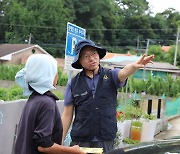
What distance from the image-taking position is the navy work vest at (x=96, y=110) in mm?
2969

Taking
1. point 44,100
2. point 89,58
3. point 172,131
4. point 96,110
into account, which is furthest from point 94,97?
point 172,131

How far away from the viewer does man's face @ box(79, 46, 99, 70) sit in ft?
10.1

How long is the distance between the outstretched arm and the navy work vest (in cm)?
11

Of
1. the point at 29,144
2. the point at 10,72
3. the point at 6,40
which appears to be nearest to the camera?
the point at 29,144

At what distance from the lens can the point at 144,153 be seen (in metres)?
2.39

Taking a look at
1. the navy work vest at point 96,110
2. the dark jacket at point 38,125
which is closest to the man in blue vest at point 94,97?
the navy work vest at point 96,110

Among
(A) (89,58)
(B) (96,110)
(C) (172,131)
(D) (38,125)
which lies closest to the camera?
(D) (38,125)

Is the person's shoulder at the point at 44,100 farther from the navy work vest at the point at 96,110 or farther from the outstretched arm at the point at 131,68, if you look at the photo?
the outstretched arm at the point at 131,68

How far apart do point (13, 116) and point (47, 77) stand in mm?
2133

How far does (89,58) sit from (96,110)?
481 mm

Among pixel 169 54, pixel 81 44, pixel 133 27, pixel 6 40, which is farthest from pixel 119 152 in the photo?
pixel 133 27

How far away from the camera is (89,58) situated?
3.09 meters

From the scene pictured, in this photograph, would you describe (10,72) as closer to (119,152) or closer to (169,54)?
(119,152)

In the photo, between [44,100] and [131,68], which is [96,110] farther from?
[44,100]
